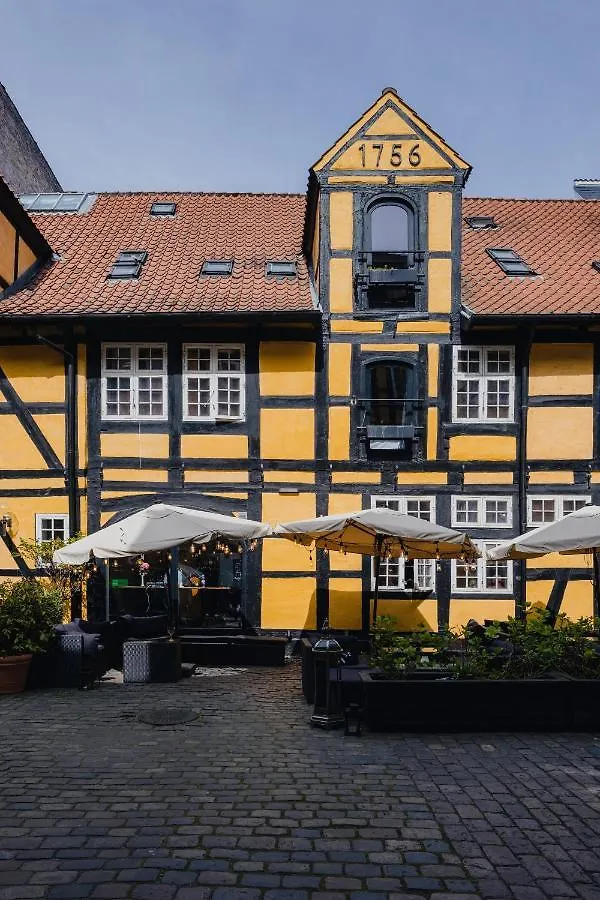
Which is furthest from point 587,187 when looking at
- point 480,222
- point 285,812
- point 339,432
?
point 285,812

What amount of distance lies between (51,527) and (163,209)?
28.4 feet

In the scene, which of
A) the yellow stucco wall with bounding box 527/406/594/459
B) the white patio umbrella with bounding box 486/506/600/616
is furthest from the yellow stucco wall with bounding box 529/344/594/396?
the white patio umbrella with bounding box 486/506/600/616

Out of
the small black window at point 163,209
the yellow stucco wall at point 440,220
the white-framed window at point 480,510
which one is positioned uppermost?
the small black window at point 163,209

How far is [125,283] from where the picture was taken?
14812mm

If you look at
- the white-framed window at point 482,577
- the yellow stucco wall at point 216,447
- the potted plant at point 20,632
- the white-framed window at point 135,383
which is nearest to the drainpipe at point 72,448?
the white-framed window at point 135,383

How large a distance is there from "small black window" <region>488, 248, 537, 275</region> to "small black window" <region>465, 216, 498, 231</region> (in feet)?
4.65

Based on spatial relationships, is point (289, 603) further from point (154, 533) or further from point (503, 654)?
point (503, 654)

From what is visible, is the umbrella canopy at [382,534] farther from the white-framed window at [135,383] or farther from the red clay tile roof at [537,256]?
the red clay tile roof at [537,256]

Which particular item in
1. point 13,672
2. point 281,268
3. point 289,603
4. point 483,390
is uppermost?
point 281,268

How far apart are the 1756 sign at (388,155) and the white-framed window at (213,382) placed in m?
4.61

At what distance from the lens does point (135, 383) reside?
1401 cm

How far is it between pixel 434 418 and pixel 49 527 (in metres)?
7.87

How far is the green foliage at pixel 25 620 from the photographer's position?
9.87 metres

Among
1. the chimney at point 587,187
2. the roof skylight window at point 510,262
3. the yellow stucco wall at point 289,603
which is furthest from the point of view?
the chimney at point 587,187
